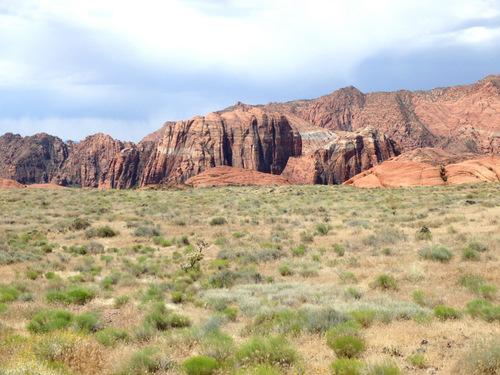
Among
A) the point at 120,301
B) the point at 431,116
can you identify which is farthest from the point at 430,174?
the point at 431,116

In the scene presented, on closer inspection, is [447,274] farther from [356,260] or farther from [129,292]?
[129,292]

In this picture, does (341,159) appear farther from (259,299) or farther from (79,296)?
(79,296)

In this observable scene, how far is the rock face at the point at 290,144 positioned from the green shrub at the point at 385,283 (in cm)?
6156

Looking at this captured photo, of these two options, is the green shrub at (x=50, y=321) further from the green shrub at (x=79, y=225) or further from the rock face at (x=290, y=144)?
the rock face at (x=290, y=144)

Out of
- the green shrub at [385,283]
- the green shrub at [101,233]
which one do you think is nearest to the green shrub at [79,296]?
the green shrub at [385,283]

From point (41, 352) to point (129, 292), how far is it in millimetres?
5326

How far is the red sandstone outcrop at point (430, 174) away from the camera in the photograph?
162 feet

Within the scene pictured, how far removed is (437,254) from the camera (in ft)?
42.6

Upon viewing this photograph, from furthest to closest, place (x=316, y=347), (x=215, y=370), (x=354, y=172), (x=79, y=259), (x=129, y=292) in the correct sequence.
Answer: (x=354, y=172)
(x=79, y=259)
(x=129, y=292)
(x=316, y=347)
(x=215, y=370)

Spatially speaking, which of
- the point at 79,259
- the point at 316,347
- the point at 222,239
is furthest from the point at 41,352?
the point at 222,239

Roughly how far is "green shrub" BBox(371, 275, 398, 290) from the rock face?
6156 centimetres

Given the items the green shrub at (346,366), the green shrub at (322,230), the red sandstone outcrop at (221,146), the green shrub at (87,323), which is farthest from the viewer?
the red sandstone outcrop at (221,146)

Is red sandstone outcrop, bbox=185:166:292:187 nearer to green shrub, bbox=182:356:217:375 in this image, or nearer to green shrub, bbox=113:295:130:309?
green shrub, bbox=113:295:130:309

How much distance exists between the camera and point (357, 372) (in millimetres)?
5477
